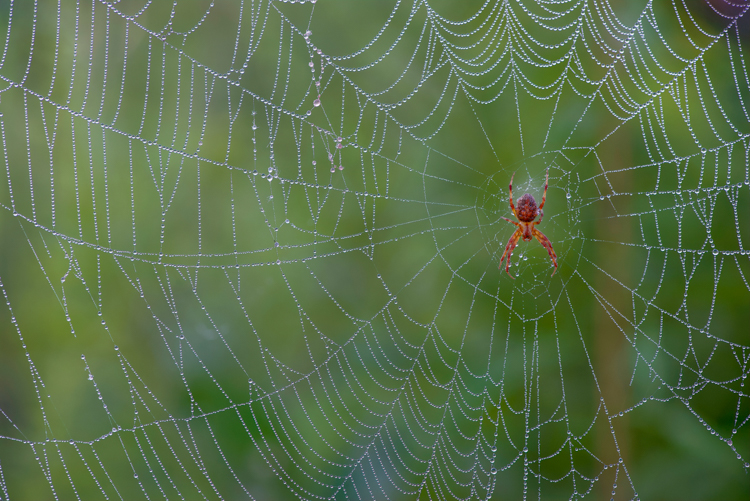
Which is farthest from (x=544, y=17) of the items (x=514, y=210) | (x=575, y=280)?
(x=575, y=280)

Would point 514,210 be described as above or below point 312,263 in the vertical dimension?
above

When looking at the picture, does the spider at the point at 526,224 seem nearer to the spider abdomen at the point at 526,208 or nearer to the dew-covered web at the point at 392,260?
the spider abdomen at the point at 526,208

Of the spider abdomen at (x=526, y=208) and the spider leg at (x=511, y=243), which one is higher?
the spider abdomen at (x=526, y=208)

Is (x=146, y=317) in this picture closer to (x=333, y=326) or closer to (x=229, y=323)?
(x=229, y=323)

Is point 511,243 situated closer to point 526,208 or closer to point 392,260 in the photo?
point 526,208

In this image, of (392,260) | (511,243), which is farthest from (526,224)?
(392,260)

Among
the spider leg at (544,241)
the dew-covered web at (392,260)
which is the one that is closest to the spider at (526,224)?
the spider leg at (544,241)
